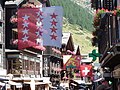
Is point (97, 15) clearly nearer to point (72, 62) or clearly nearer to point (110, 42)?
point (110, 42)

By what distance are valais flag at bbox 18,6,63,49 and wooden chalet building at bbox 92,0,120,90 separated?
2865 millimetres

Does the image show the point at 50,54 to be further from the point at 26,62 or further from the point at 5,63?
the point at 5,63

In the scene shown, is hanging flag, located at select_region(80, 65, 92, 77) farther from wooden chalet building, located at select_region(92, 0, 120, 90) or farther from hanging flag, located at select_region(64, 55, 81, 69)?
wooden chalet building, located at select_region(92, 0, 120, 90)

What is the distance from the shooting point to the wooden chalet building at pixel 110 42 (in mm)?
16383

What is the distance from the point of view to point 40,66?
6469 cm

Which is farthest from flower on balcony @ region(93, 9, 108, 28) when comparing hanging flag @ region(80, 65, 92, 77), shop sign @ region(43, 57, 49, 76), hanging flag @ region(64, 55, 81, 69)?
shop sign @ region(43, 57, 49, 76)

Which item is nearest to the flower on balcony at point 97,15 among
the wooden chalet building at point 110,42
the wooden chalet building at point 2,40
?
the wooden chalet building at point 110,42

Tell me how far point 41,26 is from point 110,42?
407 cm

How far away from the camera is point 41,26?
23359 mm

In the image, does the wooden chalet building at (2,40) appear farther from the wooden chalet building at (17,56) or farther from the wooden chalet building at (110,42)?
the wooden chalet building at (110,42)

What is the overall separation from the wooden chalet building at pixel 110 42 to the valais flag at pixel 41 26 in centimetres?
286

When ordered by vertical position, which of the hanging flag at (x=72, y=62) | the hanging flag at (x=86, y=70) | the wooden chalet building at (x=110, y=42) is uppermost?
the wooden chalet building at (x=110, y=42)

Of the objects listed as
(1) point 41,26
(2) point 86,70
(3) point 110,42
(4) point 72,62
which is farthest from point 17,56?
(3) point 110,42

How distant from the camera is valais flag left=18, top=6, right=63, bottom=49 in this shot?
23047 millimetres
